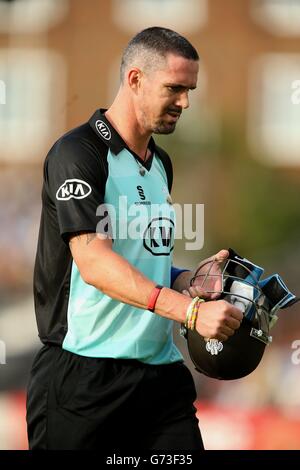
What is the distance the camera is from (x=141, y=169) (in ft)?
14.1

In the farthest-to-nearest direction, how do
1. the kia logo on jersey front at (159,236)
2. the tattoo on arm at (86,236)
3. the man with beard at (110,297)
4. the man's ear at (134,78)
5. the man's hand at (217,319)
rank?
the man's ear at (134,78)
the kia logo on jersey front at (159,236)
the man with beard at (110,297)
the tattoo on arm at (86,236)
the man's hand at (217,319)

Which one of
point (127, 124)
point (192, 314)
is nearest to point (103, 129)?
point (127, 124)

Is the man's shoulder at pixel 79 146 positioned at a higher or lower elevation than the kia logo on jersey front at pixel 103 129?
lower

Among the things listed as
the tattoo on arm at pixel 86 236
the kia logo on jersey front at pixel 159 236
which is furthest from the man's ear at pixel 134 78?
the tattoo on arm at pixel 86 236

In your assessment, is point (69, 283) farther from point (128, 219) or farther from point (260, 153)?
point (260, 153)

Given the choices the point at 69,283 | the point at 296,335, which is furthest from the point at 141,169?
the point at 296,335

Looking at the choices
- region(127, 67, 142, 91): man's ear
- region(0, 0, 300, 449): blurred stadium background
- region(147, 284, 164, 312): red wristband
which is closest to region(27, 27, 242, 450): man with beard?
region(127, 67, 142, 91): man's ear

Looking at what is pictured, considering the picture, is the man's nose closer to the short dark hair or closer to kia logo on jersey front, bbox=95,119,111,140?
the short dark hair

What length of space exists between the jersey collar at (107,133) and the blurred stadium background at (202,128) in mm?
7715

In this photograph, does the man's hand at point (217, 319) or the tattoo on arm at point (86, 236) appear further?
the tattoo on arm at point (86, 236)

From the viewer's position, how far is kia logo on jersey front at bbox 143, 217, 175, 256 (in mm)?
4145

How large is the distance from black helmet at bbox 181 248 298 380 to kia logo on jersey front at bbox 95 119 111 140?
2.19ft

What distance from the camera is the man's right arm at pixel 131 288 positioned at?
12.0 feet

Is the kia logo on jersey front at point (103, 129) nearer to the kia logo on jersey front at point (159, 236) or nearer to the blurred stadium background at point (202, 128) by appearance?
the kia logo on jersey front at point (159, 236)
